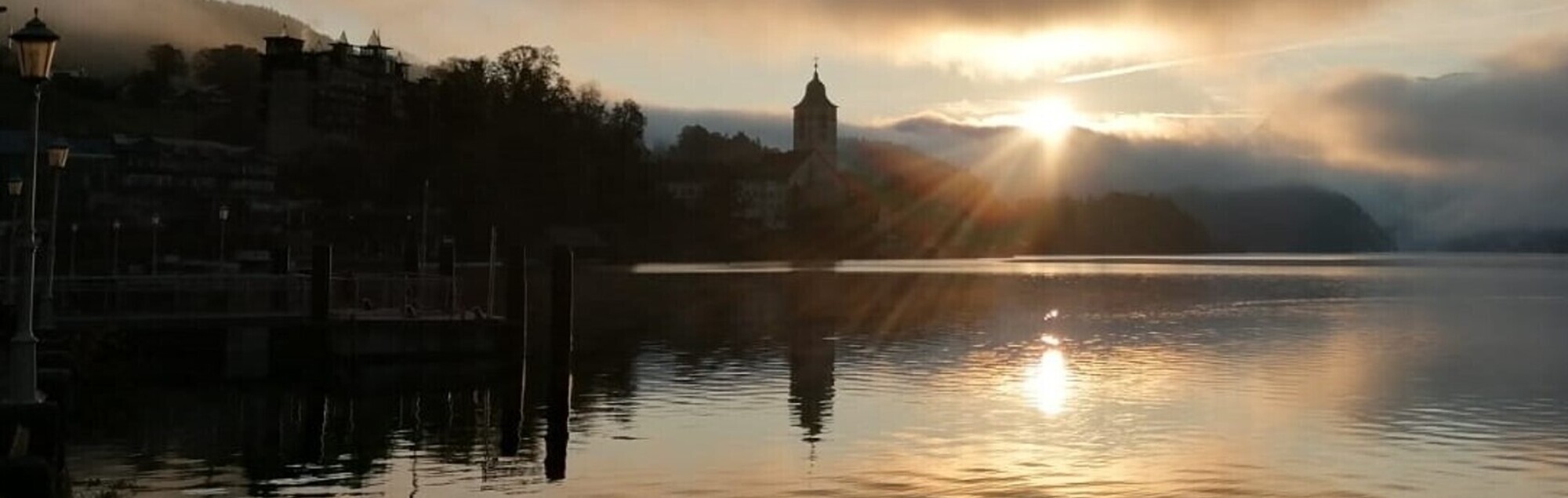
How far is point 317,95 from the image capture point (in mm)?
161125

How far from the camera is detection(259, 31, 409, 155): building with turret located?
156m

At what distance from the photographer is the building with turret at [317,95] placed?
155625 mm

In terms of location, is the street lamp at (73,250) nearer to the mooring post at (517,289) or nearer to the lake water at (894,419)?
the lake water at (894,419)

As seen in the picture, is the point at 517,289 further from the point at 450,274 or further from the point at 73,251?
the point at 73,251

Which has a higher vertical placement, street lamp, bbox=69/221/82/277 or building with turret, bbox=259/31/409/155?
building with turret, bbox=259/31/409/155

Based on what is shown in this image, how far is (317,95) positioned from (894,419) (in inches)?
5557

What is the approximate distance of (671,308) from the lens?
7069cm

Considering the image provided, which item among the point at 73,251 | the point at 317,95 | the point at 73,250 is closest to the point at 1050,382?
the point at 73,251

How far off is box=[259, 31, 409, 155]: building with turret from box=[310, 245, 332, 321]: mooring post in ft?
372

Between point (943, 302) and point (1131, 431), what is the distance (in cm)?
5199

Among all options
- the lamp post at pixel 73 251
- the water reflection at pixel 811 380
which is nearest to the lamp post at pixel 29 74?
the water reflection at pixel 811 380

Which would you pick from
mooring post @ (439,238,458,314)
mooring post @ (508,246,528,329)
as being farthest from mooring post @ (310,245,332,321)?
mooring post @ (508,246,528,329)

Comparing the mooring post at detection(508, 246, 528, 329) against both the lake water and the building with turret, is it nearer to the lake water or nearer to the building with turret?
the lake water

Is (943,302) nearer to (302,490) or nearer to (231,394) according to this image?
(231,394)
